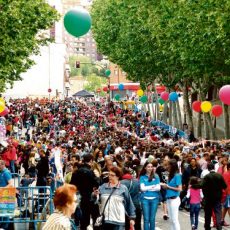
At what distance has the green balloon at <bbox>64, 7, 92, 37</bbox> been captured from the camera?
16.1 metres

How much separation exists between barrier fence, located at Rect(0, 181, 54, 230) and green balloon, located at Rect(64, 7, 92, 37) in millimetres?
3610

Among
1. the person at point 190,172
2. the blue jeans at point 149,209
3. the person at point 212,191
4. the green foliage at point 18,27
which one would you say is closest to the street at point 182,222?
the person at point 190,172

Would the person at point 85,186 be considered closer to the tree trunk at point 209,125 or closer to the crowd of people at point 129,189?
the crowd of people at point 129,189

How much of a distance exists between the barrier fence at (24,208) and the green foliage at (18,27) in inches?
497

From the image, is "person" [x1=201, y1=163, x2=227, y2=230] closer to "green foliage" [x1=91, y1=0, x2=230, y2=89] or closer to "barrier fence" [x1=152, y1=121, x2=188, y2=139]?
"green foliage" [x1=91, y1=0, x2=230, y2=89]

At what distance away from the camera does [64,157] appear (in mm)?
24344

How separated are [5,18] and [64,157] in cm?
488

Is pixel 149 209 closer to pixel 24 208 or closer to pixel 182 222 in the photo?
pixel 24 208

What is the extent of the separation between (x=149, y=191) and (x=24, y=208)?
2.16 metres

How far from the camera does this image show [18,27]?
2691cm

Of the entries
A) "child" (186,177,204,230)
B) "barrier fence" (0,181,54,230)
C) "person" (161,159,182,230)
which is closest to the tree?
"child" (186,177,204,230)

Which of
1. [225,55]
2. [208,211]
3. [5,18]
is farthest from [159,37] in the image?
[208,211]

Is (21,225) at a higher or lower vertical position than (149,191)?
lower

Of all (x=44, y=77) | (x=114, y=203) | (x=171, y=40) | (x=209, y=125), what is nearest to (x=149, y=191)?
(x=114, y=203)
